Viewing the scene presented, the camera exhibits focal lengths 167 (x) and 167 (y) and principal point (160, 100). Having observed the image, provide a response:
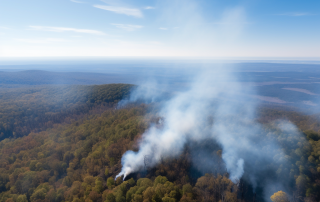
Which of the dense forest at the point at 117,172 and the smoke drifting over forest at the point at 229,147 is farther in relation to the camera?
the smoke drifting over forest at the point at 229,147

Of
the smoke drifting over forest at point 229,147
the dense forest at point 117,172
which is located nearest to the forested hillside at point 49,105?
the dense forest at point 117,172

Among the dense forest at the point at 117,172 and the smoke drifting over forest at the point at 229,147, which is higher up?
the smoke drifting over forest at the point at 229,147

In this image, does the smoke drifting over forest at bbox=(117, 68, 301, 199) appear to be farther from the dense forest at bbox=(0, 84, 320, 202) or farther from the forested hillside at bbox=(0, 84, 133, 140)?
the forested hillside at bbox=(0, 84, 133, 140)

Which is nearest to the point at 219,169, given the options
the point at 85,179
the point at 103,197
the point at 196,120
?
the point at 196,120

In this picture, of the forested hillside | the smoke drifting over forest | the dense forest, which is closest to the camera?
the dense forest

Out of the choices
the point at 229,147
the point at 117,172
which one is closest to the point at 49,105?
the point at 117,172

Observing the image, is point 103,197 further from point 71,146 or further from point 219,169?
point 71,146

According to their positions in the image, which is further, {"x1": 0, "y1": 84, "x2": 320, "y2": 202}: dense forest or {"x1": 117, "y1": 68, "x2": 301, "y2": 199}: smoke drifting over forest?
{"x1": 117, "y1": 68, "x2": 301, "y2": 199}: smoke drifting over forest

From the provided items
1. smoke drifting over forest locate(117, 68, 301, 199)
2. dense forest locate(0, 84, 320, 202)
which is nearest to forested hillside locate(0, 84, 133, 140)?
dense forest locate(0, 84, 320, 202)

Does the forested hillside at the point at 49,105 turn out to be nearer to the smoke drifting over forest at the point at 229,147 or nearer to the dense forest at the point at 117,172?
the dense forest at the point at 117,172

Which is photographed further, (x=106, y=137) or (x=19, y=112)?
(x=19, y=112)

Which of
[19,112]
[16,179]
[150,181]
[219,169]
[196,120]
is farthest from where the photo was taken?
[19,112]
